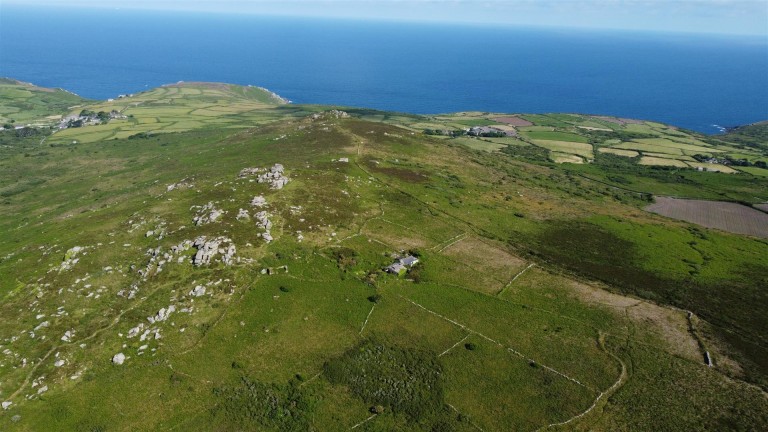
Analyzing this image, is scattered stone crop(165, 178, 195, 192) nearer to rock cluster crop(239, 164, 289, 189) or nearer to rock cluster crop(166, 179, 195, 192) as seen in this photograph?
rock cluster crop(166, 179, 195, 192)

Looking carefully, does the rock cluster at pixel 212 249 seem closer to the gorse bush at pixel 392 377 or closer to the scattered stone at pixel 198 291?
the scattered stone at pixel 198 291

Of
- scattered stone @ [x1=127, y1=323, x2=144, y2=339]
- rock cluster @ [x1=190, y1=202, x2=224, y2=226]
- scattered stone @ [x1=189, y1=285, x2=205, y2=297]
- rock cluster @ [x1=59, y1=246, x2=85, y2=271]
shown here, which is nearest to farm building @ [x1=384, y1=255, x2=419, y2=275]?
scattered stone @ [x1=189, y1=285, x2=205, y2=297]

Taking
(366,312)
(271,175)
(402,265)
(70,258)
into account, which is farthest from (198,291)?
(271,175)

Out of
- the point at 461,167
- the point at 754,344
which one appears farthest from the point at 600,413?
the point at 461,167

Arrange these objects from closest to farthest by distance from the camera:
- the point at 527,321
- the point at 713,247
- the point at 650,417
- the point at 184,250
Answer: the point at 650,417
the point at 527,321
the point at 184,250
the point at 713,247

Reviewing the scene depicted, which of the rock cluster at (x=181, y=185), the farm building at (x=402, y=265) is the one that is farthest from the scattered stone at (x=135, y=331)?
the rock cluster at (x=181, y=185)

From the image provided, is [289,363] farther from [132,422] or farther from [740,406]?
[740,406]

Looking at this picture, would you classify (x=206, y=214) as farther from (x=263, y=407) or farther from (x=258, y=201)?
(x=263, y=407)
